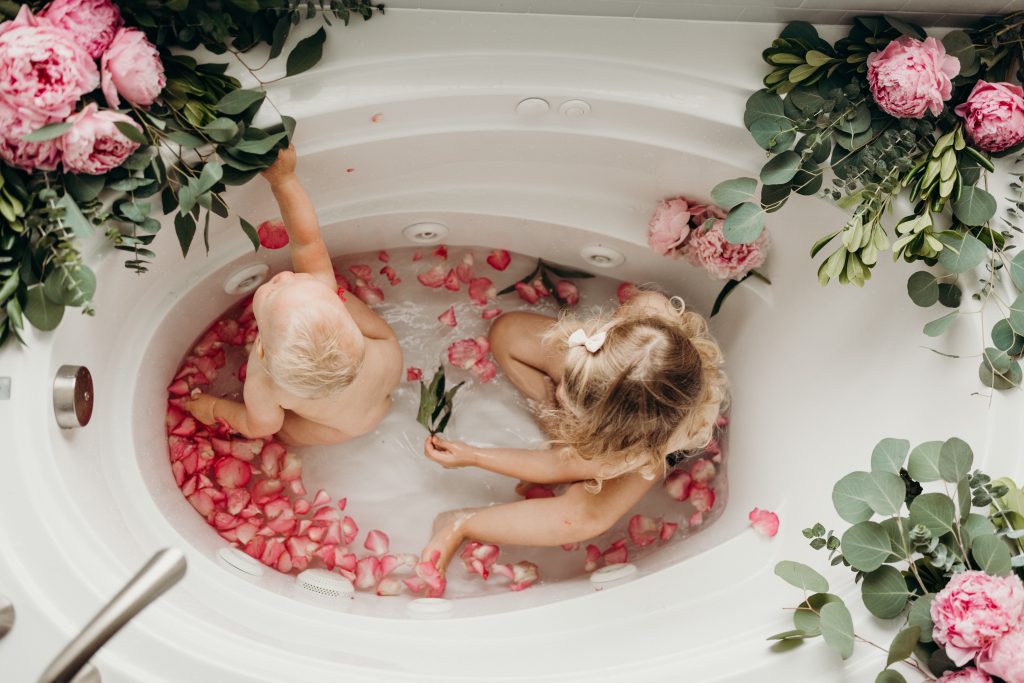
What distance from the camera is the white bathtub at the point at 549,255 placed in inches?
43.3

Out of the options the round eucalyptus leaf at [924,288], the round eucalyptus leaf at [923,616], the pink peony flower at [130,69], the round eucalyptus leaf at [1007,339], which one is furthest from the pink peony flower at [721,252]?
the pink peony flower at [130,69]

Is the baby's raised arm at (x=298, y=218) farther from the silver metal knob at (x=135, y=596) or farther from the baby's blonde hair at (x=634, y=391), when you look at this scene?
the silver metal knob at (x=135, y=596)

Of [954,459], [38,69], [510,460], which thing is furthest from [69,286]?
[954,459]

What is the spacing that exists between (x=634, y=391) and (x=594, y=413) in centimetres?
8

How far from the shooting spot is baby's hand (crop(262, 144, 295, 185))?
1.22 metres

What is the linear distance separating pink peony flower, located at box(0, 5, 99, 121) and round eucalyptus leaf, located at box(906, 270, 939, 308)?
3.87ft

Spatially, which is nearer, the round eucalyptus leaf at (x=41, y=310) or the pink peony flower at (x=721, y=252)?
the round eucalyptus leaf at (x=41, y=310)

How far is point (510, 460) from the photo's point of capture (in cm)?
156

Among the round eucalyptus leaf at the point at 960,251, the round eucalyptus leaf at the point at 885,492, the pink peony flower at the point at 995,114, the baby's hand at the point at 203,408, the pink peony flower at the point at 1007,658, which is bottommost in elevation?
the baby's hand at the point at 203,408

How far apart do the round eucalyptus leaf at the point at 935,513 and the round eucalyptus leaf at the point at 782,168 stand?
50cm

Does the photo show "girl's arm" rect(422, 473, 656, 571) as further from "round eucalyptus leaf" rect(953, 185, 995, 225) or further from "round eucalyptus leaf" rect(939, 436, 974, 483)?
"round eucalyptus leaf" rect(953, 185, 995, 225)

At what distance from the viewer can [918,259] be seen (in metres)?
1.26

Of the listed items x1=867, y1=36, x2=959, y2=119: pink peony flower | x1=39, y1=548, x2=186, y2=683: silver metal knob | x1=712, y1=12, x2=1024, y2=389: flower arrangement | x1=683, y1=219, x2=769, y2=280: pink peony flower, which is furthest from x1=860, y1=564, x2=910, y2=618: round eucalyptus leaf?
x1=39, y1=548, x2=186, y2=683: silver metal knob

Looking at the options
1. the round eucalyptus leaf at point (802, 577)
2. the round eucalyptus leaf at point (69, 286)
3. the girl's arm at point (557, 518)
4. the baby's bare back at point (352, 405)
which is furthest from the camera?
the girl's arm at point (557, 518)
